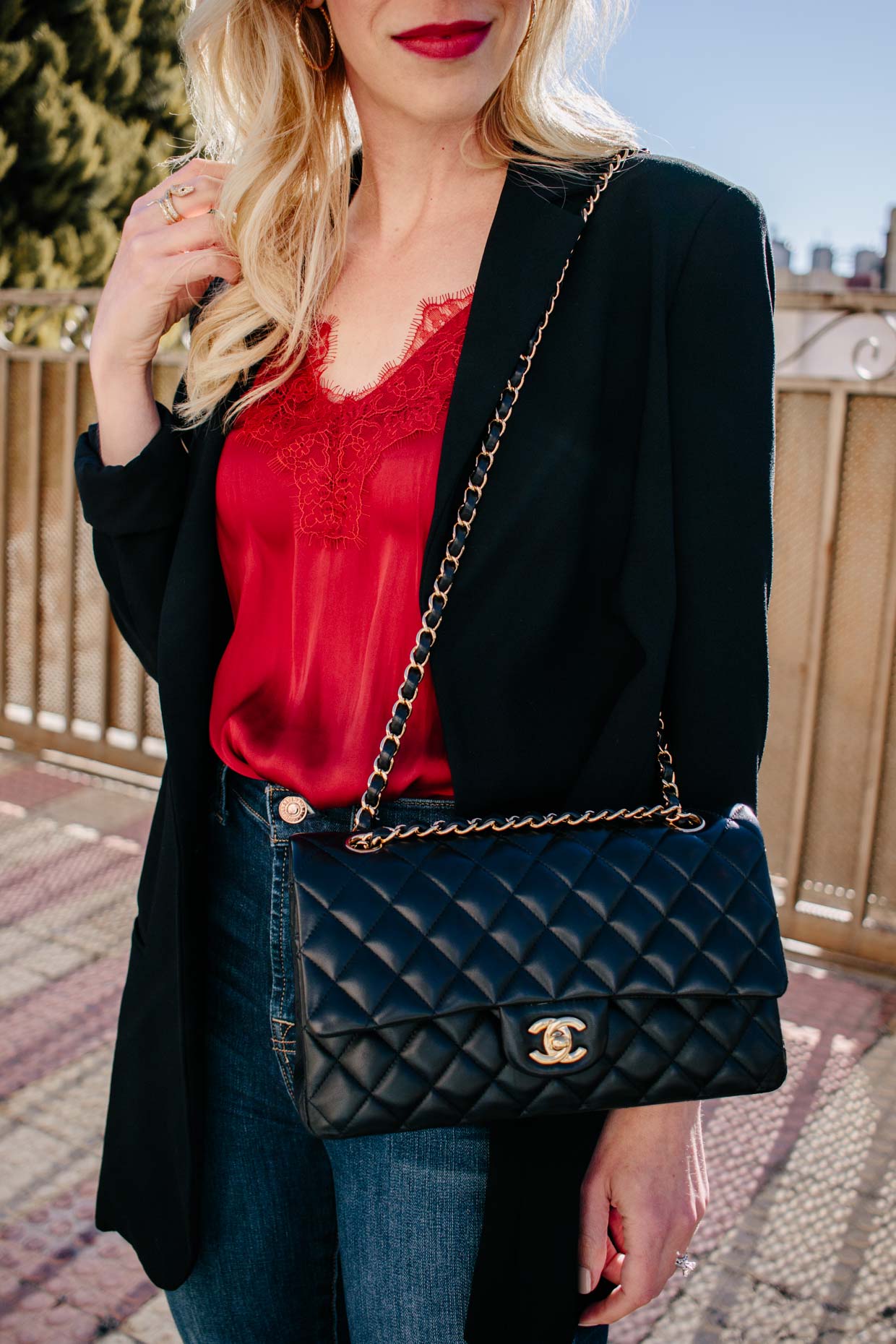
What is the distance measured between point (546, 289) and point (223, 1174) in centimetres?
109

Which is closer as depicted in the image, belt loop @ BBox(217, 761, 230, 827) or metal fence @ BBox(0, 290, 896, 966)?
belt loop @ BBox(217, 761, 230, 827)

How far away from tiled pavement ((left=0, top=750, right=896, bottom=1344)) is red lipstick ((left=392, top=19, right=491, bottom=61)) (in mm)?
2210

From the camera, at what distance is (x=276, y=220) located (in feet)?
5.01

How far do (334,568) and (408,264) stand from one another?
A: 16.7 inches

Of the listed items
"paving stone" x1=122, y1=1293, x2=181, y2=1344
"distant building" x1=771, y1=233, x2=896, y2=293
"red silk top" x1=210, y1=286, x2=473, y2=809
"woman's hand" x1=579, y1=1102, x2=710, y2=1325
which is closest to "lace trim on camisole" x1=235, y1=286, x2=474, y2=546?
"red silk top" x1=210, y1=286, x2=473, y2=809

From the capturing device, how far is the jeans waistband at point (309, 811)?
1227 mm

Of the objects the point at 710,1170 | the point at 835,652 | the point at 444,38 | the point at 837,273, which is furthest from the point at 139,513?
the point at 837,273

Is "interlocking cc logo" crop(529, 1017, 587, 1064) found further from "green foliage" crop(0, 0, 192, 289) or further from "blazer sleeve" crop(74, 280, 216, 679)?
"green foliage" crop(0, 0, 192, 289)

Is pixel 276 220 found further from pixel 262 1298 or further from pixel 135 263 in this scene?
pixel 262 1298

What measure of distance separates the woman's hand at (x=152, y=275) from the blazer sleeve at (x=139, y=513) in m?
0.08

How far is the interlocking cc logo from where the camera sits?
103cm

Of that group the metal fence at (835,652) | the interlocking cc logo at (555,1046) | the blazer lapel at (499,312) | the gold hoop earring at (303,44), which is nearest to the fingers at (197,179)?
the gold hoop earring at (303,44)

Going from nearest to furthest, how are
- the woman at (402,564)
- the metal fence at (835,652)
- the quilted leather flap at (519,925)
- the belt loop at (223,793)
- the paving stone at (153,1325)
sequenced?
the quilted leather flap at (519,925), the woman at (402,564), the belt loop at (223,793), the paving stone at (153,1325), the metal fence at (835,652)

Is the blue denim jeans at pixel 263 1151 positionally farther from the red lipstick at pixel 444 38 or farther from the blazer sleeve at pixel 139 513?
the red lipstick at pixel 444 38
